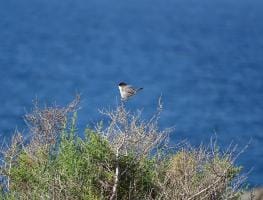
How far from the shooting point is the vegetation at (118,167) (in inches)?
655

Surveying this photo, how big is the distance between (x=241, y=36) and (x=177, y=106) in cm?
5399

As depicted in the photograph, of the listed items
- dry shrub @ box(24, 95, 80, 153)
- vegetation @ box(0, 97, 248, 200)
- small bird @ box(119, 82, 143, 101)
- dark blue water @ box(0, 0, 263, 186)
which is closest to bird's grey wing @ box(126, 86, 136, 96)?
small bird @ box(119, 82, 143, 101)

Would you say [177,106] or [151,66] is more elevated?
[151,66]

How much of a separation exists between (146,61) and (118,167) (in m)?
99.4

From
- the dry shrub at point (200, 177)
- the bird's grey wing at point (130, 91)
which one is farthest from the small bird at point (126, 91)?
the dry shrub at point (200, 177)

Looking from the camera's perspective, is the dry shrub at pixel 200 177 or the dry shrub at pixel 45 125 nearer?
the dry shrub at pixel 200 177

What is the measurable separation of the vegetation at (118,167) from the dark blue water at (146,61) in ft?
112

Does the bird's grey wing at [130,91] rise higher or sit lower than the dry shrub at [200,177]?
higher

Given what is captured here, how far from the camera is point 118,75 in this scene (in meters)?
100

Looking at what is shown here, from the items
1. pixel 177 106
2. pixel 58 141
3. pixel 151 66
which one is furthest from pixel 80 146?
pixel 151 66

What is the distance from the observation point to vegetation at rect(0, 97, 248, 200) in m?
16.6

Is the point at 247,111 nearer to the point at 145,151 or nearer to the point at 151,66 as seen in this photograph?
the point at 151,66

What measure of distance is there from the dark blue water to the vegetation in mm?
33991

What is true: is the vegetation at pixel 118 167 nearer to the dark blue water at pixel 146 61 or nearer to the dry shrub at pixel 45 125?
the dry shrub at pixel 45 125
